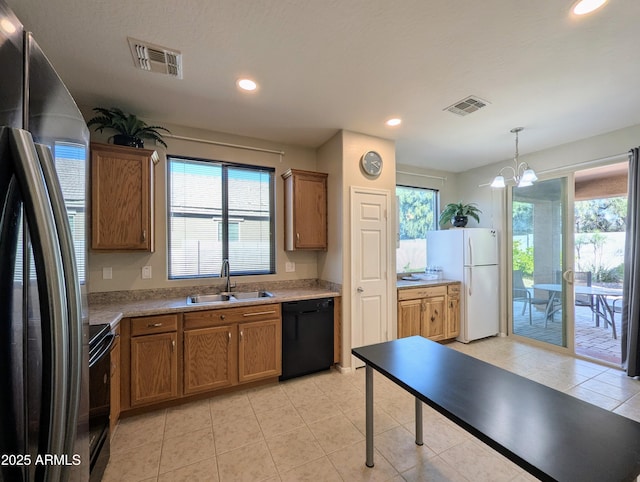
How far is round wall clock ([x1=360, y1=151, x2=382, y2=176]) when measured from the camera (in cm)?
324

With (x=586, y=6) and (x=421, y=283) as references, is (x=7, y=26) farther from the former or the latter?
(x=421, y=283)

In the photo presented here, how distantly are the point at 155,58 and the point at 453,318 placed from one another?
4.42m

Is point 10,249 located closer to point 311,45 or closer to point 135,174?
point 311,45

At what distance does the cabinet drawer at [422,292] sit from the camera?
364 cm

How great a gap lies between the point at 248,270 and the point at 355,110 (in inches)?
84.2

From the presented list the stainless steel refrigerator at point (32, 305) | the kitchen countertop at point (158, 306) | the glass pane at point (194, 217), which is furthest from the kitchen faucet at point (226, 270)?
the stainless steel refrigerator at point (32, 305)

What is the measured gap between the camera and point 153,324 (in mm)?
2367

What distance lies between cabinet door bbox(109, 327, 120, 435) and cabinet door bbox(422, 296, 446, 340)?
3.37 metres

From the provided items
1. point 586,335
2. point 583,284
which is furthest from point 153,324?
point 586,335

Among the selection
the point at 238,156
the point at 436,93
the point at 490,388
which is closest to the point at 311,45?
the point at 436,93

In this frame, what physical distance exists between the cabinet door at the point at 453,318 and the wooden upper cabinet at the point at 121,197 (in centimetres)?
385

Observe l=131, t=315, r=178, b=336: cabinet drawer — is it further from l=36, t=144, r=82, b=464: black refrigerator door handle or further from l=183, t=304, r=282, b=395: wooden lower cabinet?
l=36, t=144, r=82, b=464: black refrigerator door handle

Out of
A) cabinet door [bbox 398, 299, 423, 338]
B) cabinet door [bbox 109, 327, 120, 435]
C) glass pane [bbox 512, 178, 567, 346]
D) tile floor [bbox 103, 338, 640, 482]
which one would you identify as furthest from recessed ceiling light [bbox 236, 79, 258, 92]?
glass pane [bbox 512, 178, 567, 346]

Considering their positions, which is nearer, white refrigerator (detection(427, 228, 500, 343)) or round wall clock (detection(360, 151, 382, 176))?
round wall clock (detection(360, 151, 382, 176))
